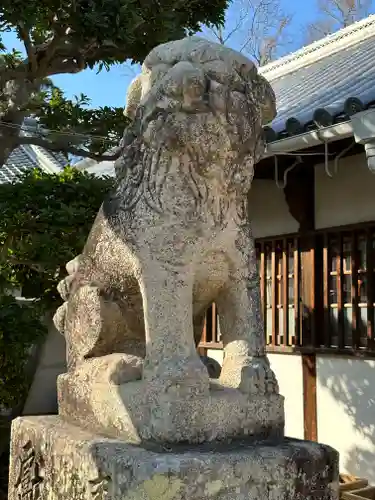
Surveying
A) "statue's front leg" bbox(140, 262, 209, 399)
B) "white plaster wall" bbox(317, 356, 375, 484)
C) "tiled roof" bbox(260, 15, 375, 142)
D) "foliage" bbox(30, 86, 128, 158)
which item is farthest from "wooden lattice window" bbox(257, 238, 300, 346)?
"statue's front leg" bbox(140, 262, 209, 399)

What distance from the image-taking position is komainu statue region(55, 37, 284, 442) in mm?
1898

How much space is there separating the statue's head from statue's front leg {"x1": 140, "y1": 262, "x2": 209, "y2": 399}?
372mm

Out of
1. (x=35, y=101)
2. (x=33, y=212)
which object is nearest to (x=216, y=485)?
(x=33, y=212)

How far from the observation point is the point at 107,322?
2.19 meters

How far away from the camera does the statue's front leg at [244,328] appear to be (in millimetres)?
1981

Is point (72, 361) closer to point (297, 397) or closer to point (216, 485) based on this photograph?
point (216, 485)

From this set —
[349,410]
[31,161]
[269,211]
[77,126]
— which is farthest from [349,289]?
[31,161]

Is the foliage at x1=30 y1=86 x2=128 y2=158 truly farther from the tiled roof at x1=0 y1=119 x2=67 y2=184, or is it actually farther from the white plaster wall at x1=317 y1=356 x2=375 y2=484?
the tiled roof at x1=0 y1=119 x2=67 y2=184

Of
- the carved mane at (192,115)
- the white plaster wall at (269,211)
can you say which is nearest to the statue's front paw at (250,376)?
the carved mane at (192,115)

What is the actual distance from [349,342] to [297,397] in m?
0.77

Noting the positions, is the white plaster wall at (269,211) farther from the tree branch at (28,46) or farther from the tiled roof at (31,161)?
the tiled roof at (31,161)

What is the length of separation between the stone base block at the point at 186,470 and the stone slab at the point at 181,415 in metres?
0.04

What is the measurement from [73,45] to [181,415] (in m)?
2.69

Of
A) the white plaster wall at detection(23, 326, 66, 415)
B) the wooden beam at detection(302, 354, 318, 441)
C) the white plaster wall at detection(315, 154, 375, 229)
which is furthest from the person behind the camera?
the white plaster wall at detection(23, 326, 66, 415)
